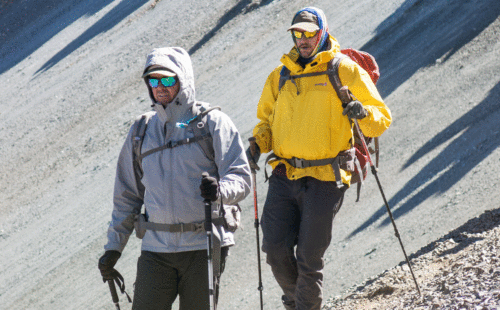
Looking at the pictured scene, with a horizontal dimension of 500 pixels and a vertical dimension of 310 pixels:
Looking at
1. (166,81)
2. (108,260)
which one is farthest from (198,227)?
(166,81)

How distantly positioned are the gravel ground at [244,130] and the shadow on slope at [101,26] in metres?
0.11

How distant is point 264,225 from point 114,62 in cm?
2419

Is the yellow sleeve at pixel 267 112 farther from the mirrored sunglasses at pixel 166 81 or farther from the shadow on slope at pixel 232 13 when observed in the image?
the shadow on slope at pixel 232 13

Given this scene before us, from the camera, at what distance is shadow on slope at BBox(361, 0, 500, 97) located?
1750 centimetres

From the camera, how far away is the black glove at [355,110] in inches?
186

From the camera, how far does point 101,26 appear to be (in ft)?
109

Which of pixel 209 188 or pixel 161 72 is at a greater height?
pixel 161 72

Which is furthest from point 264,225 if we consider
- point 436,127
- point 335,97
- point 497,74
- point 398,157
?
point 497,74

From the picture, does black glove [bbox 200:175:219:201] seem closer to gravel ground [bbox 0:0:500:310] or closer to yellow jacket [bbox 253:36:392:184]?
yellow jacket [bbox 253:36:392:184]

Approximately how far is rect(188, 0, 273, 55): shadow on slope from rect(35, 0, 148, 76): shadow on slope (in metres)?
6.92

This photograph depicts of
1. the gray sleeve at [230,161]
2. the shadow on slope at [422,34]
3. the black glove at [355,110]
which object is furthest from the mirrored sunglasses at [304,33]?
the shadow on slope at [422,34]

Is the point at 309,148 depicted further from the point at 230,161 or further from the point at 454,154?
the point at 454,154

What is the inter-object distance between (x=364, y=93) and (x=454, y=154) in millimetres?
7680

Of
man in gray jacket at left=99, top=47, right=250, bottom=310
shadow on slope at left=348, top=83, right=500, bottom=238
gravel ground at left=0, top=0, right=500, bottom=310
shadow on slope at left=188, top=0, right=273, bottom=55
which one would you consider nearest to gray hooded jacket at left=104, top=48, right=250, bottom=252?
man in gray jacket at left=99, top=47, right=250, bottom=310
